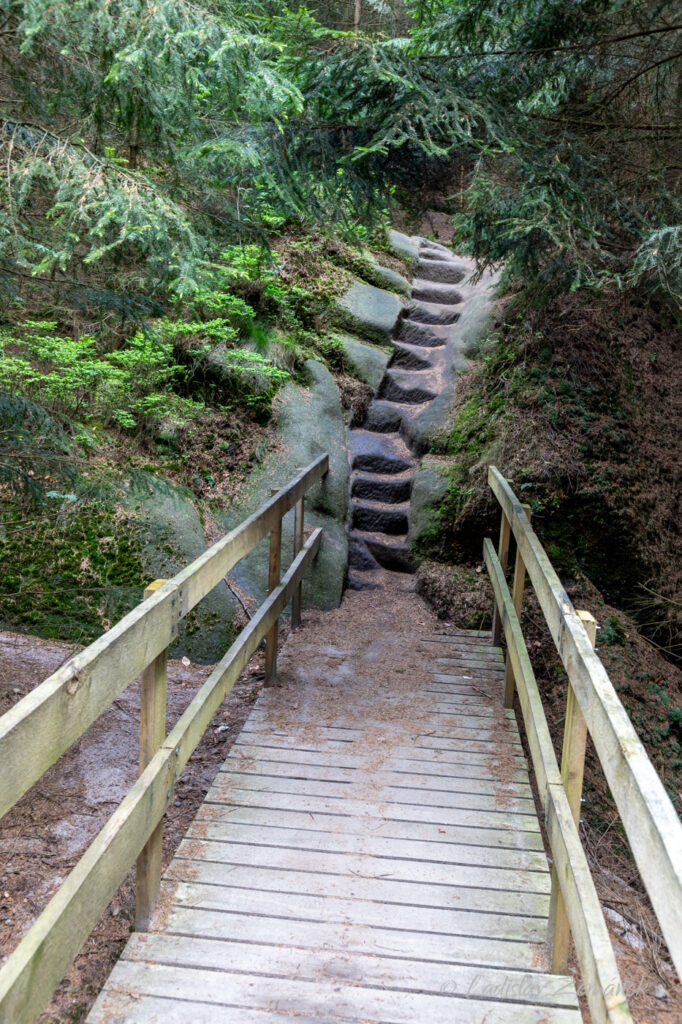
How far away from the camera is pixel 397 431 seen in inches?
392

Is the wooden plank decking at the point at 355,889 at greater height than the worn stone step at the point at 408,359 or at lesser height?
lesser

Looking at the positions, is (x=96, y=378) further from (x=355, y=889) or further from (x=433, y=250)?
(x=433, y=250)

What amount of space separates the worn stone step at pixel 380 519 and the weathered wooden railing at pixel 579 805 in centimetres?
497

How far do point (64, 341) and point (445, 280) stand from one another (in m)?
8.99

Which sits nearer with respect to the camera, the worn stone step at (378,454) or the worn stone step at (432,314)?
the worn stone step at (378,454)

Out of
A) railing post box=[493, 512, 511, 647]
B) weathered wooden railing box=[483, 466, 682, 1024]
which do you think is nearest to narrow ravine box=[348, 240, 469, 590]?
railing post box=[493, 512, 511, 647]

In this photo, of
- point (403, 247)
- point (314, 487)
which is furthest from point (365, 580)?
point (403, 247)

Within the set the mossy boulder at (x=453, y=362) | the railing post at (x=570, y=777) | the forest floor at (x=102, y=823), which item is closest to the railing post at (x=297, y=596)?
the forest floor at (x=102, y=823)

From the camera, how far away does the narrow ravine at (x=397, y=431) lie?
8250 millimetres

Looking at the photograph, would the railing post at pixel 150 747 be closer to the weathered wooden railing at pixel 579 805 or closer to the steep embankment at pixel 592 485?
the weathered wooden railing at pixel 579 805

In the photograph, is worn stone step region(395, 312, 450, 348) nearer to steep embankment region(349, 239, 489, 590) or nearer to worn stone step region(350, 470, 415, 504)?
steep embankment region(349, 239, 489, 590)

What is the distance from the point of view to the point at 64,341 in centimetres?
619

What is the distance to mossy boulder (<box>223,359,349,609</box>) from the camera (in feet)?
23.3

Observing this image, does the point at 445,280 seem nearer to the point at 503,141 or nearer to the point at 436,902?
the point at 503,141
